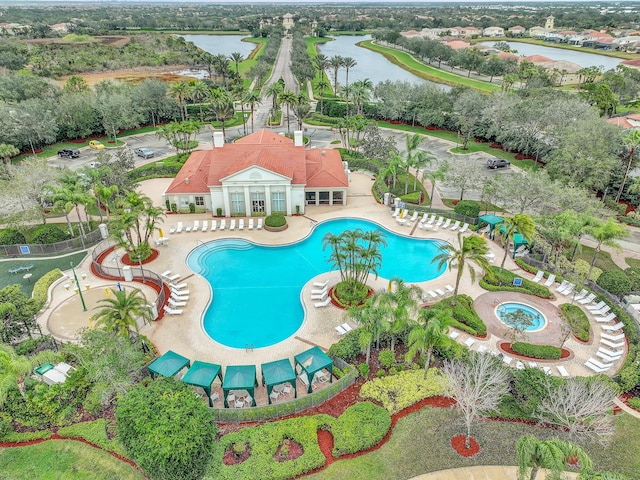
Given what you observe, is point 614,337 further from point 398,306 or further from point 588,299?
point 398,306

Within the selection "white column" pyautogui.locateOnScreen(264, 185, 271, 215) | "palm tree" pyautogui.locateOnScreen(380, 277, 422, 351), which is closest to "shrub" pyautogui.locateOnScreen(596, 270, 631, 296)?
"palm tree" pyautogui.locateOnScreen(380, 277, 422, 351)

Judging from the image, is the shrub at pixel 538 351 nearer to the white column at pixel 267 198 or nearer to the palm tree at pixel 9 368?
the white column at pixel 267 198

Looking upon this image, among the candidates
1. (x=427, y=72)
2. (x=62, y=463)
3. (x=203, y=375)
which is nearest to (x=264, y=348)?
(x=203, y=375)

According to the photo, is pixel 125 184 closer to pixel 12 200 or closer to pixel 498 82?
pixel 12 200

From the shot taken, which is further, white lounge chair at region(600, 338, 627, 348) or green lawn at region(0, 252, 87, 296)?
green lawn at region(0, 252, 87, 296)

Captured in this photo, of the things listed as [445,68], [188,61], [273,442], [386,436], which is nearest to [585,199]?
[386,436]

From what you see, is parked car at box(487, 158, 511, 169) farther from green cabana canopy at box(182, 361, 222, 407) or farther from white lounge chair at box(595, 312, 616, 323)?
green cabana canopy at box(182, 361, 222, 407)
